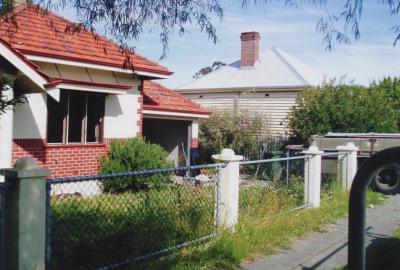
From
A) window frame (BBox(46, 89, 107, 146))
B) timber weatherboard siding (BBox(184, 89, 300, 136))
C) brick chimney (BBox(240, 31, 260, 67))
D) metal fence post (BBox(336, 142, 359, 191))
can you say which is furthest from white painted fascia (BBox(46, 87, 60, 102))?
brick chimney (BBox(240, 31, 260, 67))

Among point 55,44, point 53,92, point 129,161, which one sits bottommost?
point 129,161

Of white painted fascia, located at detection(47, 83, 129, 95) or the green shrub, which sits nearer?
white painted fascia, located at detection(47, 83, 129, 95)

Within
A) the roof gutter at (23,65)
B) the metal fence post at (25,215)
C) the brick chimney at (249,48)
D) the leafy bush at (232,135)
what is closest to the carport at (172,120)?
the leafy bush at (232,135)

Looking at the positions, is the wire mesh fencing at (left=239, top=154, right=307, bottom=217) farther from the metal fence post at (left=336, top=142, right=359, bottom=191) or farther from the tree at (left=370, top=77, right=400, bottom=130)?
the tree at (left=370, top=77, right=400, bottom=130)

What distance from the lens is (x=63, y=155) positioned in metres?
11.4

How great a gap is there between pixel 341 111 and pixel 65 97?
434 inches

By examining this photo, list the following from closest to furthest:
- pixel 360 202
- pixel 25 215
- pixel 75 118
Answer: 1. pixel 360 202
2. pixel 25 215
3. pixel 75 118

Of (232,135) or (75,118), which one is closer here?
(75,118)

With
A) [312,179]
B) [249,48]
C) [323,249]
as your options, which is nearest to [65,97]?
[312,179]

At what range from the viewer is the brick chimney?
1008 inches

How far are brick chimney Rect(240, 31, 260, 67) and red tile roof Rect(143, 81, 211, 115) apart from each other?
9506 mm

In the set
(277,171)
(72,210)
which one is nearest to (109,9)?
(72,210)

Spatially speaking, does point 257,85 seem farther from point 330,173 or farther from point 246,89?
point 330,173

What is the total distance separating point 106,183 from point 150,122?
23.7ft
